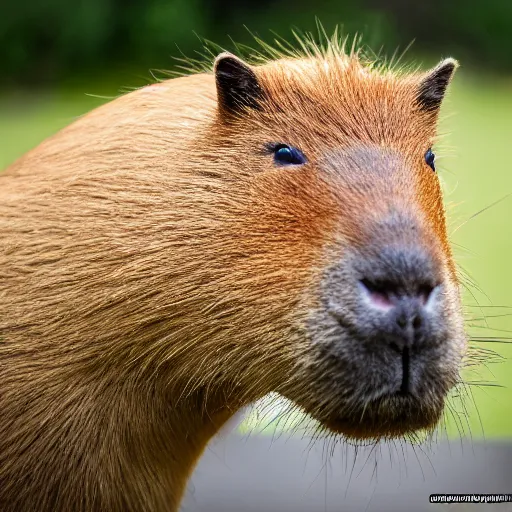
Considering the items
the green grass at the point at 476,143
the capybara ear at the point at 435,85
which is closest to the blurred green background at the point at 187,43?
the green grass at the point at 476,143

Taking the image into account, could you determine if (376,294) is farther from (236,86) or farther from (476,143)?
(476,143)

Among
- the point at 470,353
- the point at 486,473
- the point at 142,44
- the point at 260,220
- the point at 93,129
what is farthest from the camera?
the point at 142,44

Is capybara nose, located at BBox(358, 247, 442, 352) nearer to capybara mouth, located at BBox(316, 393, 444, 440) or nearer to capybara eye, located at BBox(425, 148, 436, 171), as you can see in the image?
capybara mouth, located at BBox(316, 393, 444, 440)

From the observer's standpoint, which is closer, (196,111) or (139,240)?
(139,240)

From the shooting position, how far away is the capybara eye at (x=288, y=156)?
164 centimetres

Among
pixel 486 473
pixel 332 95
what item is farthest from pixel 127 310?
pixel 486 473

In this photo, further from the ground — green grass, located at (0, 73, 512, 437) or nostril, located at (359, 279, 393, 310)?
green grass, located at (0, 73, 512, 437)

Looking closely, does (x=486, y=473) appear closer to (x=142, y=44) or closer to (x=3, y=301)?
(x=3, y=301)

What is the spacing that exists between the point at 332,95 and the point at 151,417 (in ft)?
2.36

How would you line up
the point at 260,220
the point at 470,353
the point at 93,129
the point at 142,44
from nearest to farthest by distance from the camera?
1. the point at 260,220
2. the point at 470,353
3. the point at 93,129
4. the point at 142,44

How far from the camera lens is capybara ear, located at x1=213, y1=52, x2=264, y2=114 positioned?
5.45 ft

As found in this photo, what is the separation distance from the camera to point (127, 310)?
165 centimetres

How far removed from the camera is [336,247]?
1.52 meters

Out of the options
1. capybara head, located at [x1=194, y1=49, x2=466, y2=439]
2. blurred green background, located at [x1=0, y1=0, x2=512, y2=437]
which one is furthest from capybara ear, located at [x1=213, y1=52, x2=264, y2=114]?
blurred green background, located at [x1=0, y1=0, x2=512, y2=437]
